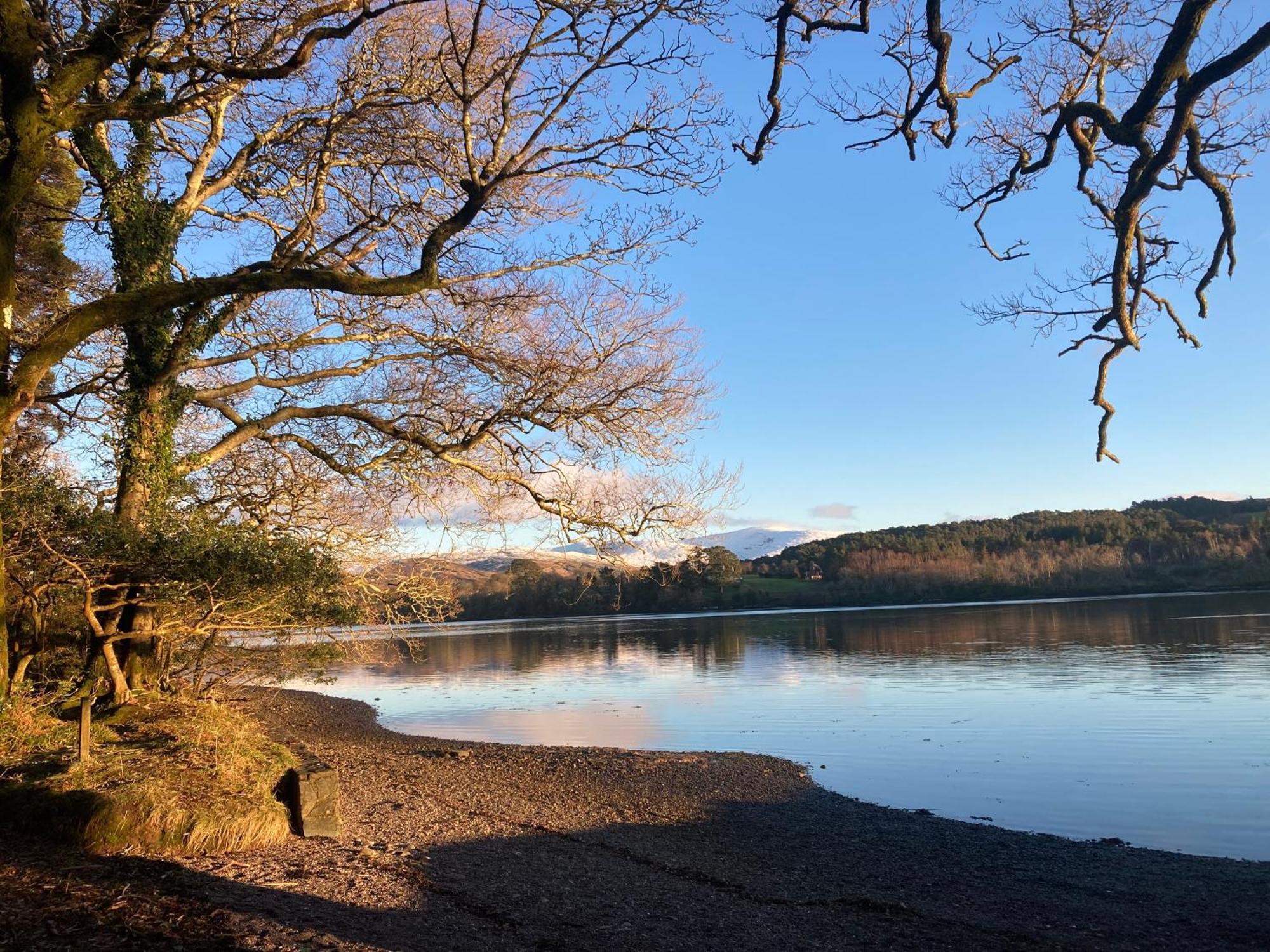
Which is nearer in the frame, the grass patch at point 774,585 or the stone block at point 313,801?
the stone block at point 313,801

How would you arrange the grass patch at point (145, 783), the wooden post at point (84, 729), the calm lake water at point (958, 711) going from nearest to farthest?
the grass patch at point (145, 783) < the wooden post at point (84, 729) < the calm lake water at point (958, 711)

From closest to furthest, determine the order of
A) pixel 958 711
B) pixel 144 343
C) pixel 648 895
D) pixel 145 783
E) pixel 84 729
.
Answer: pixel 145 783
pixel 84 729
pixel 648 895
pixel 144 343
pixel 958 711

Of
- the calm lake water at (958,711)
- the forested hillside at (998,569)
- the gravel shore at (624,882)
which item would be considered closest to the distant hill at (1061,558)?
the forested hillside at (998,569)

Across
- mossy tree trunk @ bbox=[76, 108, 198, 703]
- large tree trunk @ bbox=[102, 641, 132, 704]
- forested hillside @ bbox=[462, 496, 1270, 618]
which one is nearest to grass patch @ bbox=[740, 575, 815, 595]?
forested hillside @ bbox=[462, 496, 1270, 618]

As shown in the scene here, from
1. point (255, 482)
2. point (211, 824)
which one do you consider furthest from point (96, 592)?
point (255, 482)

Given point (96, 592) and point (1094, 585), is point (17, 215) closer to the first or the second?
point (96, 592)

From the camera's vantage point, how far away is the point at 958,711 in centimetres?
2322

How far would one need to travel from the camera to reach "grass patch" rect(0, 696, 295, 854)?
650 centimetres

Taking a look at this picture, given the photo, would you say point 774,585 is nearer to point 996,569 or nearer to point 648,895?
point 996,569

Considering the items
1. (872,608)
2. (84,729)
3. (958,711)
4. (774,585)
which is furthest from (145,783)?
(774,585)

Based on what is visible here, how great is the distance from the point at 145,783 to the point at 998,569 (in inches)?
4319

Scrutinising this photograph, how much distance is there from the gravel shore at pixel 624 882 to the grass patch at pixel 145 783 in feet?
1.01

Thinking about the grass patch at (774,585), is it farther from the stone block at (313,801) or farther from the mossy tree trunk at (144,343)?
the stone block at (313,801)

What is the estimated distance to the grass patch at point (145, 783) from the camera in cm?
650
